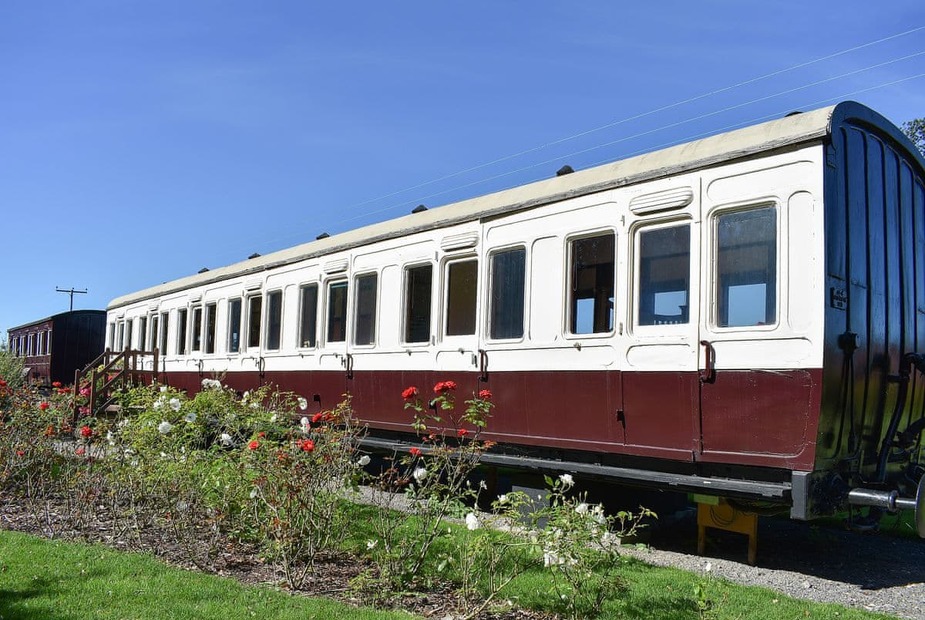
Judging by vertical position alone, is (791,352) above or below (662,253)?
below

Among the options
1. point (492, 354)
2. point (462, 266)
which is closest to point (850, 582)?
point (492, 354)

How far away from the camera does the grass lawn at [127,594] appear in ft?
15.5

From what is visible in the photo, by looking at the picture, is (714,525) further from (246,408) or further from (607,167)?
(246,408)

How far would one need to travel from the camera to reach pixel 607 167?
24.2ft

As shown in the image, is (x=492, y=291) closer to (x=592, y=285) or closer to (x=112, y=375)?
(x=592, y=285)

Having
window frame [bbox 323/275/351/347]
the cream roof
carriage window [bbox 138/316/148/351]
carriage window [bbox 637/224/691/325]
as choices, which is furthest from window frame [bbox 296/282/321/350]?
carriage window [bbox 138/316/148/351]

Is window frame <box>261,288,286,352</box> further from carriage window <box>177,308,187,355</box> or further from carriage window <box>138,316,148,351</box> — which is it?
carriage window <box>138,316,148,351</box>

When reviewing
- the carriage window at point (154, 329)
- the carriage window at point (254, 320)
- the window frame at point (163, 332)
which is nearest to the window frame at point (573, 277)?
the carriage window at point (254, 320)

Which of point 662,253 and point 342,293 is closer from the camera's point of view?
point 662,253

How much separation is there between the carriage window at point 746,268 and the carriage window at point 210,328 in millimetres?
10542

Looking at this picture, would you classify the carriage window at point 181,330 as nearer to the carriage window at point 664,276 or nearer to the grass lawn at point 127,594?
the grass lawn at point 127,594

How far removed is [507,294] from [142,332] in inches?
510

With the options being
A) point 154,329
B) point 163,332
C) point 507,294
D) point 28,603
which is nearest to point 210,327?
point 163,332

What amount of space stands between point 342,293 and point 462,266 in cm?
263
